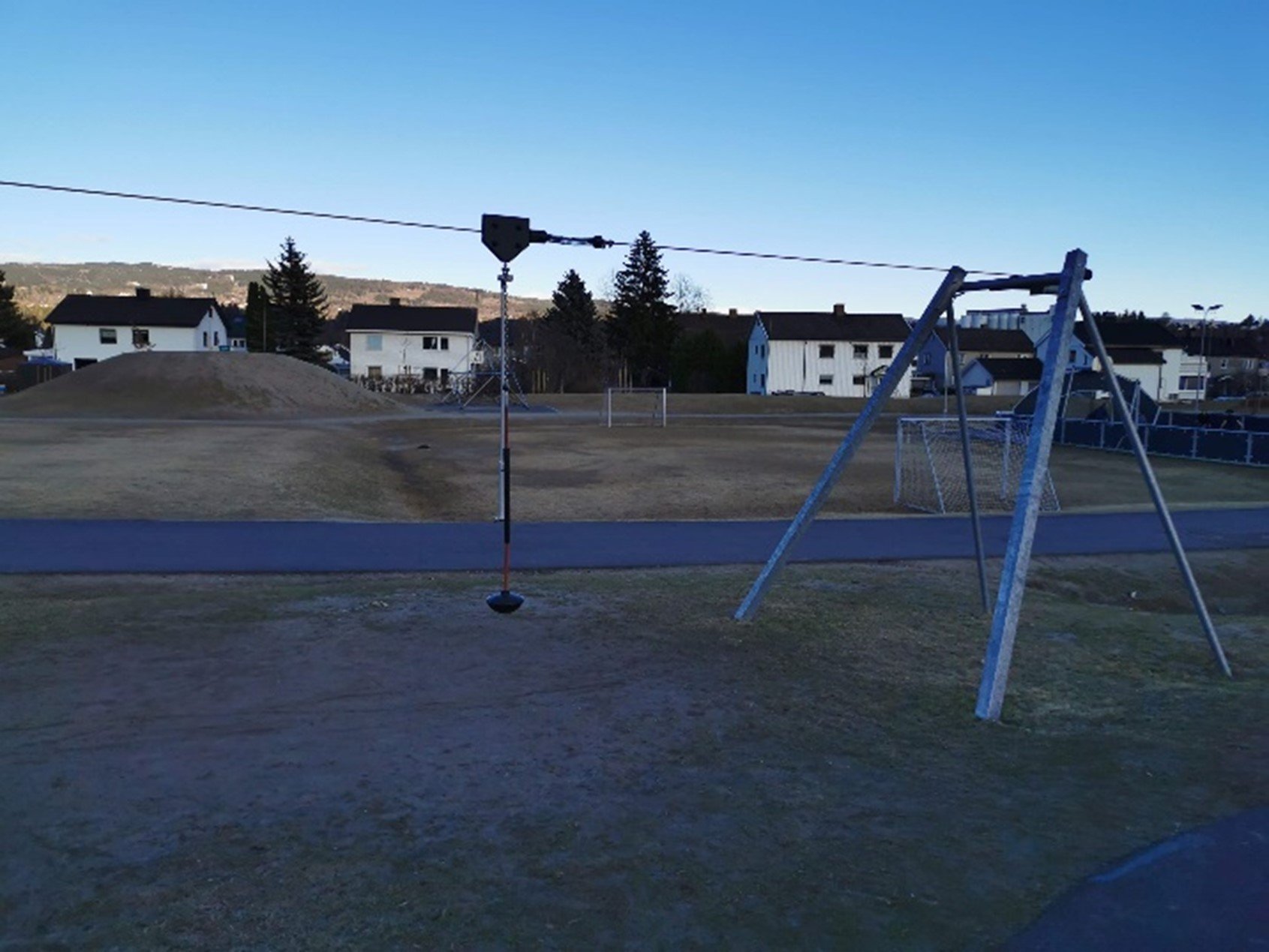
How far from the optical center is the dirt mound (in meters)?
50.1

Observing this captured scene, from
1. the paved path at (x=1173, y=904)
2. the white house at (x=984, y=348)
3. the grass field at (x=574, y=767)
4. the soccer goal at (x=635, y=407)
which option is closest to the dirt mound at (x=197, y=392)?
the soccer goal at (x=635, y=407)

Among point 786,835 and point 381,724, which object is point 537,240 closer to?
point 381,724

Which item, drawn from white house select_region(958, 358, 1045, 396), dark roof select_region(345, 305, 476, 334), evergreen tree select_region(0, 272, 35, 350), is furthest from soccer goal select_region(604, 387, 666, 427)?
evergreen tree select_region(0, 272, 35, 350)

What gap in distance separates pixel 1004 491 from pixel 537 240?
54.0 ft

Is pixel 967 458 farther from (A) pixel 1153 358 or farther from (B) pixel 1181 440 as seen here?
(A) pixel 1153 358

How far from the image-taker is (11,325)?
108 metres

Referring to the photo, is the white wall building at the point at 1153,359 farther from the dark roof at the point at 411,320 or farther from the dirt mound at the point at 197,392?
the dirt mound at the point at 197,392

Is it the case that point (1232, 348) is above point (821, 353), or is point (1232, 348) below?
above

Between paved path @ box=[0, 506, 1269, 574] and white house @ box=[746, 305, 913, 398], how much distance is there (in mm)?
70281

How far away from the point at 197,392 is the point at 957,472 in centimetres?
4007

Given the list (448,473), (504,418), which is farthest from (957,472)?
(504,418)

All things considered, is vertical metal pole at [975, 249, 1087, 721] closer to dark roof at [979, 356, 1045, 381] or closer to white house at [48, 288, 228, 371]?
dark roof at [979, 356, 1045, 381]

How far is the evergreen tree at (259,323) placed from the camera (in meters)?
96.5

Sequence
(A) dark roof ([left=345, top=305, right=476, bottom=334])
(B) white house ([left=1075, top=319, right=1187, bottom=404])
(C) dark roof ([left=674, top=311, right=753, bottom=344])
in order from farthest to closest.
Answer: (C) dark roof ([left=674, top=311, right=753, bottom=344]) → (B) white house ([left=1075, top=319, right=1187, bottom=404]) → (A) dark roof ([left=345, top=305, right=476, bottom=334])
